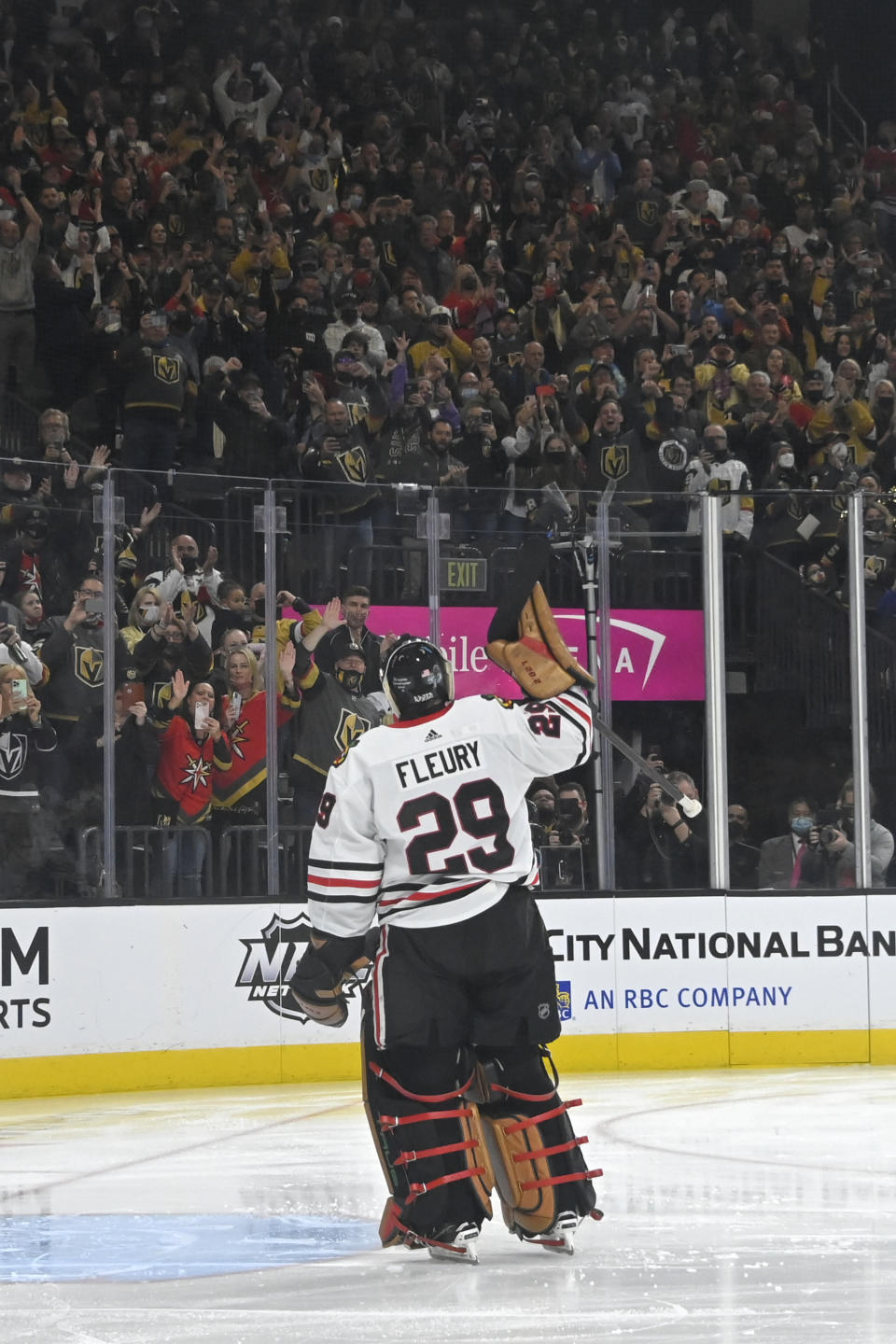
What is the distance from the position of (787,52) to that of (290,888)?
402 inches

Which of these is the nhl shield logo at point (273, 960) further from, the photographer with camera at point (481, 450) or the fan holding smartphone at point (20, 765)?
the photographer with camera at point (481, 450)

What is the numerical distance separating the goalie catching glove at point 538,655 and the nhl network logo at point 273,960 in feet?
13.8

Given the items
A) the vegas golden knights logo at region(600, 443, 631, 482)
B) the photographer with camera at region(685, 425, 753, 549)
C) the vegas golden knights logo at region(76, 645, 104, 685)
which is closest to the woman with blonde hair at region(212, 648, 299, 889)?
the vegas golden knights logo at region(76, 645, 104, 685)

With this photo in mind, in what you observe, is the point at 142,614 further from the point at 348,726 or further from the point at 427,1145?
the point at 427,1145

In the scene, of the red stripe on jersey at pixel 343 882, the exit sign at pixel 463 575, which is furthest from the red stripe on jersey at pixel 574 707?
the exit sign at pixel 463 575

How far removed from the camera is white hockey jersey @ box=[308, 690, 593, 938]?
453cm

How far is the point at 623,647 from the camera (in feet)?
29.7

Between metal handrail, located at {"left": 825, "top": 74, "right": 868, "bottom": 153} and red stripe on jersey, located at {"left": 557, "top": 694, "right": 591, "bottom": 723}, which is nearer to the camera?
red stripe on jersey, located at {"left": 557, "top": 694, "right": 591, "bottom": 723}

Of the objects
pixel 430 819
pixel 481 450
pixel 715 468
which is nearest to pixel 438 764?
pixel 430 819

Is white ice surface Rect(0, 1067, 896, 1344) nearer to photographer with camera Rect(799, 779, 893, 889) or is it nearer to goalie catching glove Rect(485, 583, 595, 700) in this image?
photographer with camera Rect(799, 779, 893, 889)

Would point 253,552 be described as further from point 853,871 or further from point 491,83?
point 491,83

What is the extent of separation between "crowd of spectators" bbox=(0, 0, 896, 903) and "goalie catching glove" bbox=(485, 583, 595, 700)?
12.0 feet

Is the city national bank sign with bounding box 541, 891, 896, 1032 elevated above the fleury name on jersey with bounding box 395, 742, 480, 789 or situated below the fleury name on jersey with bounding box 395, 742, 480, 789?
below

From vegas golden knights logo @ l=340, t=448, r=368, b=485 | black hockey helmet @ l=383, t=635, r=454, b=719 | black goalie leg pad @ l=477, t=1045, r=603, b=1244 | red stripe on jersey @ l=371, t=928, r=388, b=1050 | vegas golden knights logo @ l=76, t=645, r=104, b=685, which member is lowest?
black goalie leg pad @ l=477, t=1045, r=603, b=1244
